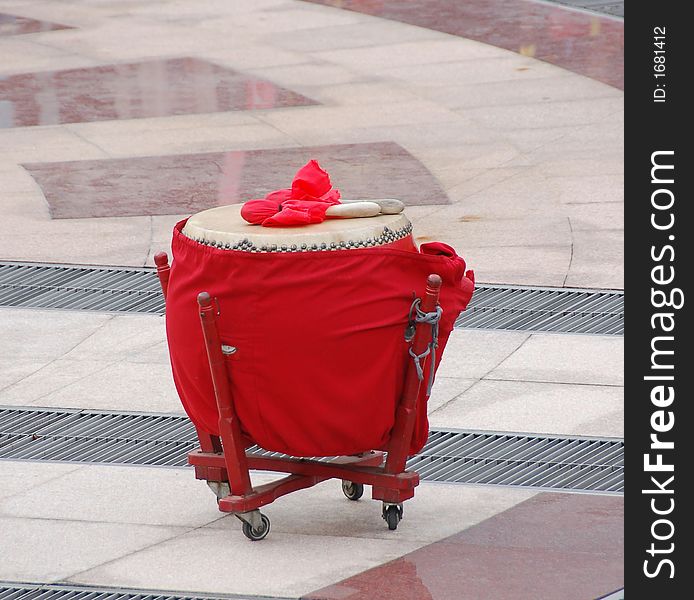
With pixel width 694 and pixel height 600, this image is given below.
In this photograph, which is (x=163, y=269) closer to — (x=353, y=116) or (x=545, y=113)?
(x=353, y=116)

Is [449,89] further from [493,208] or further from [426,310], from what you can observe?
[426,310]

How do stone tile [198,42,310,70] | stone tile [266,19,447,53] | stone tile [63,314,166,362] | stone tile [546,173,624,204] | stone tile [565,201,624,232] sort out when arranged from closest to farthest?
1. stone tile [63,314,166,362]
2. stone tile [565,201,624,232]
3. stone tile [546,173,624,204]
4. stone tile [198,42,310,70]
5. stone tile [266,19,447,53]

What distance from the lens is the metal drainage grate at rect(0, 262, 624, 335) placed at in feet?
23.3

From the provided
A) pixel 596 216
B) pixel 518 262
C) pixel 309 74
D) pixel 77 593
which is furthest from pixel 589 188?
pixel 77 593

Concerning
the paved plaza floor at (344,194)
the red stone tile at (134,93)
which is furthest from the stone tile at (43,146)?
the red stone tile at (134,93)

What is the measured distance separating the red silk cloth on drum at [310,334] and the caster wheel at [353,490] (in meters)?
0.43

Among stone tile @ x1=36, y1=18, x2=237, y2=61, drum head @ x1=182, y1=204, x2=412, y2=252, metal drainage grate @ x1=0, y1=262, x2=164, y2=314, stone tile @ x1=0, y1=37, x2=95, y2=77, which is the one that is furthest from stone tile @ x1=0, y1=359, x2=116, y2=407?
stone tile @ x1=36, y1=18, x2=237, y2=61

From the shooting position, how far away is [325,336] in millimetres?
4578

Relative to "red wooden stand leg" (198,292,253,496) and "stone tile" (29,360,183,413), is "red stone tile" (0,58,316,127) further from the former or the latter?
"red wooden stand leg" (198,292,253,496)

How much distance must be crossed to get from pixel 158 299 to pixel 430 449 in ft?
7.56

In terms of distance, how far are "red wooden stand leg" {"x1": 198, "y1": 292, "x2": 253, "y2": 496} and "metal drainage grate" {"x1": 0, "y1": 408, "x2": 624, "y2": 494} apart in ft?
2.80

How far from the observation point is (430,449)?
5.74 m

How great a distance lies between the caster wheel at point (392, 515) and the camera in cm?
495

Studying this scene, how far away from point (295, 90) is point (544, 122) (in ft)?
7.82
